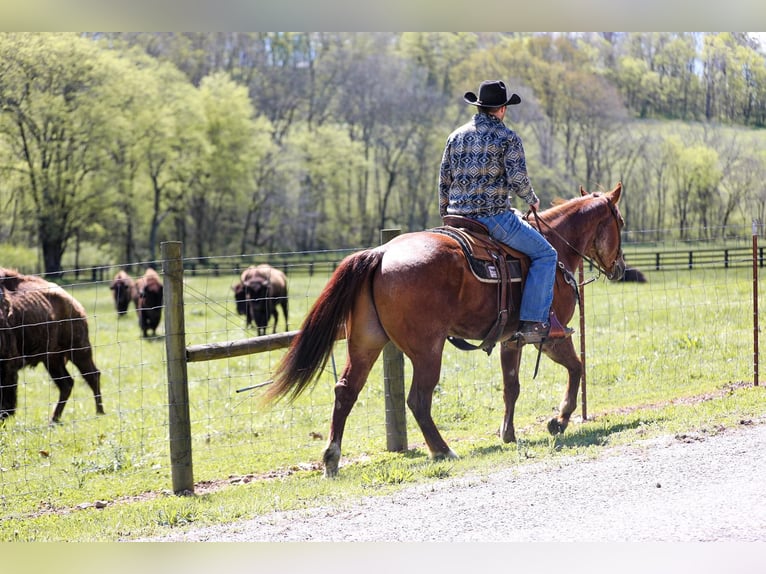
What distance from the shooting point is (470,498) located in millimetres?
5605

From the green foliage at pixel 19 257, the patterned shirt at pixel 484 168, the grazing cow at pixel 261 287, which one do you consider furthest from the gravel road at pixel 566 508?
the green foliage at pixel 19 257

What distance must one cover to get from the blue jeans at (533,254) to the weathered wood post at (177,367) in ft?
7.88

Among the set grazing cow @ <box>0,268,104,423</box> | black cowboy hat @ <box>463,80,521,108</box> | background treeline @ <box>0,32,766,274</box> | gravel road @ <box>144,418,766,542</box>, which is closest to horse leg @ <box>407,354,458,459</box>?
gravel road @ <box>144,418,766,542</box>

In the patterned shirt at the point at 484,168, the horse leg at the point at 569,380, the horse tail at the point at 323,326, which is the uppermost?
the patterned shirt at the point at 484,168

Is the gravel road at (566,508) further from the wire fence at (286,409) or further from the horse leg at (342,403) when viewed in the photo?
the wire fence at (286,409)

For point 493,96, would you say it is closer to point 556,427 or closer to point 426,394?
point 426,394

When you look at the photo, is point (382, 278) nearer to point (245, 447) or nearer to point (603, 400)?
point (245, 447)

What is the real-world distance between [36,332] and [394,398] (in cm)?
496

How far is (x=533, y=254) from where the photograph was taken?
6.91 meters

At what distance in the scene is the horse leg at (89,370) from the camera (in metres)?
10.7

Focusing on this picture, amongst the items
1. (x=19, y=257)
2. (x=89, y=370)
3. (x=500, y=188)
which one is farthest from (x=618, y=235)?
(x=19, y=257)

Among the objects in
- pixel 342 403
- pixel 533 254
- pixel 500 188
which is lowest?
pixel 342 403

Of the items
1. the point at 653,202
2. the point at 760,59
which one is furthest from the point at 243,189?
the point at 760,59

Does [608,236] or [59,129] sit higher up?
[59,129]
